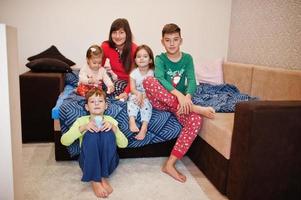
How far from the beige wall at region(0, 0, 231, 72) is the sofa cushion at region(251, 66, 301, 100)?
2.84 feet

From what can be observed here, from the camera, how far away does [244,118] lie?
47.9 inches

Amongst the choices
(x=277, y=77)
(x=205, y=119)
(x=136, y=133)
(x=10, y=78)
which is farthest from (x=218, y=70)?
(x=10, y=78)

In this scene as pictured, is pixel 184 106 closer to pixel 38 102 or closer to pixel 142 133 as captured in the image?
pixel 142 133

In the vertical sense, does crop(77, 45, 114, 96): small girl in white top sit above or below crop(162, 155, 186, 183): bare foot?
above

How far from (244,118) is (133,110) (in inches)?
31.6

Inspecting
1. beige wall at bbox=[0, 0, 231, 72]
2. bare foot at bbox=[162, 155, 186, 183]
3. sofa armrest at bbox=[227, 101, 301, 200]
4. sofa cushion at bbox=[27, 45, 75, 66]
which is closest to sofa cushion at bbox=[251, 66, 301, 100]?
sofa armrest at bbox=[227, 101, 301, 200]

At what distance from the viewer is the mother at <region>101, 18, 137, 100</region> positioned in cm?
221

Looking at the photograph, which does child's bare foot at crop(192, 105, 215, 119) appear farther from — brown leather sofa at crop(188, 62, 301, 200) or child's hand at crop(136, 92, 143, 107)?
child's hand at crop(136, 92, 143, 107)

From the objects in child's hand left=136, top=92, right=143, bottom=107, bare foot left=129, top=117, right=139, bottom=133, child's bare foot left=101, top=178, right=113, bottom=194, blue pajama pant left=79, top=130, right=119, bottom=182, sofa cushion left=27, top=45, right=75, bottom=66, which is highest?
sofa cushion left=27, top=45, right=75, bottom=66

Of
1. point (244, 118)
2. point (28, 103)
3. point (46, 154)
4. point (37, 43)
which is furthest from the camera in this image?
point (37, 43)

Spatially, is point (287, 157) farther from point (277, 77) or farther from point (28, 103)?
point (28, 103)

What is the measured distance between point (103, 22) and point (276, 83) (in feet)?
6.18

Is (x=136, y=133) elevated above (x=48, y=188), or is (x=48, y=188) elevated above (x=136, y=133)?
(x=136, y=133)

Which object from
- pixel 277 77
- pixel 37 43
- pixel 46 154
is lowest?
pixel 46 154
